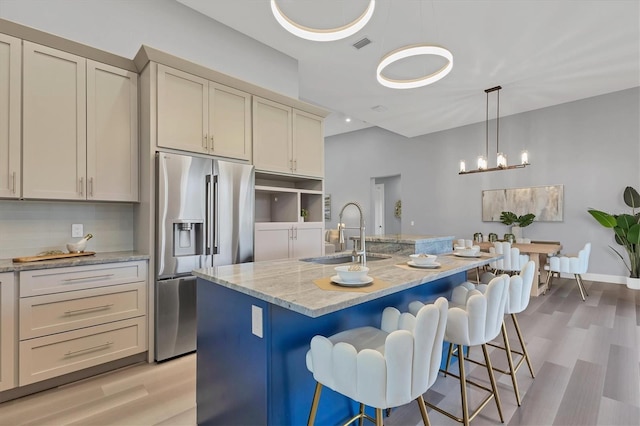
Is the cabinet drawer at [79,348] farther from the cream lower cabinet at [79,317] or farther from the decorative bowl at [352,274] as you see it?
the decorative bowl at [352,274]

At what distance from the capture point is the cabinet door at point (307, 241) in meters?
3.69

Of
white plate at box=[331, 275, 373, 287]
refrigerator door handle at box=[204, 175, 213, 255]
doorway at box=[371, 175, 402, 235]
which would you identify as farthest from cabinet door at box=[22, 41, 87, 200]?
doorway at box=[371, 175, 402, 235]

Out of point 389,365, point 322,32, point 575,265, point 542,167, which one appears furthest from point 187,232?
point 542,167

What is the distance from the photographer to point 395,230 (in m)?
8.66

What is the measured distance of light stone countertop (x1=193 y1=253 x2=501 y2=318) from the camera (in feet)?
3.77

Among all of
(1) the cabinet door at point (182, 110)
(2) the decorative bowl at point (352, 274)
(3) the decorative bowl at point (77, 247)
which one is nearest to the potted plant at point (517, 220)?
(2) the decorative bowl at point (352, 274)

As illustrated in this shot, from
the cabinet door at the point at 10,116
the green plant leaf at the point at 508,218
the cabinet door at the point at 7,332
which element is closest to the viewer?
the cabinet door at the point at 7,332

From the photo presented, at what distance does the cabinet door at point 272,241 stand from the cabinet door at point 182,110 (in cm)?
105

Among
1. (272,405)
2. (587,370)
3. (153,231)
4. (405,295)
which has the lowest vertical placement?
(587,370)

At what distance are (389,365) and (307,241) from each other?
2777 millimetres

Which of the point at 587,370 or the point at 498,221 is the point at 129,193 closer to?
the point at 587,370

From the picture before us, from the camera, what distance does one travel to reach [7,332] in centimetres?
193

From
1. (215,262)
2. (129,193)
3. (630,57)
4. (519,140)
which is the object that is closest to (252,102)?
(129,193)

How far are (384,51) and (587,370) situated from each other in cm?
392
